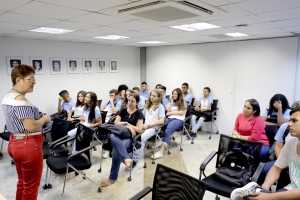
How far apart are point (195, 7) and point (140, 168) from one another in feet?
9.36

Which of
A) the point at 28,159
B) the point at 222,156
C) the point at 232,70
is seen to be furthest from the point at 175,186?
the point at 232,70

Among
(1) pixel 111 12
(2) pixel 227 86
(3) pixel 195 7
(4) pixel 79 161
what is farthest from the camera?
(2) pixel 227 86

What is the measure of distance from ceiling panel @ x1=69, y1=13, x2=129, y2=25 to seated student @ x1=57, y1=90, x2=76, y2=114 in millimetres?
2695

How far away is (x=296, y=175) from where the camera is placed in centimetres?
200

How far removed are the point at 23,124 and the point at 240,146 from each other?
246 cm

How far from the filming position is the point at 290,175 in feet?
6.81

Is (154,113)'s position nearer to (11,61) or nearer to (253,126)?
(253,126)

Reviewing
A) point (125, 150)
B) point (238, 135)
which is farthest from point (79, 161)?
point (238, 135)

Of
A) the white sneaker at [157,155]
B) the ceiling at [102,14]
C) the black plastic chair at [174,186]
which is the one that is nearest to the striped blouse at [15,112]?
the ceiling at [102,14]

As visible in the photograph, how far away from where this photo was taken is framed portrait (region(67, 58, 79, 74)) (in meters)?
6.11

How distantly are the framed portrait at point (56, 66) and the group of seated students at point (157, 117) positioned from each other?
664 mm

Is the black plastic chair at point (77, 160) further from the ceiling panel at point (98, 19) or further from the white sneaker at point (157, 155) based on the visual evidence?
the ceiling panel at point (98, 19)

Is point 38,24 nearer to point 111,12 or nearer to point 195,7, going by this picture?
point 111,12

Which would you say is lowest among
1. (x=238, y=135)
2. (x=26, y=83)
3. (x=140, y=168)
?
(x=140, y=168)
